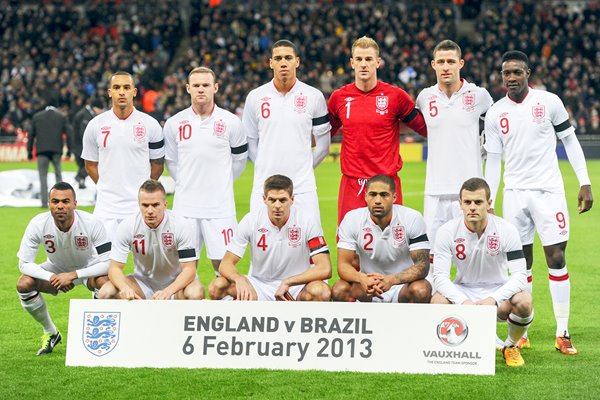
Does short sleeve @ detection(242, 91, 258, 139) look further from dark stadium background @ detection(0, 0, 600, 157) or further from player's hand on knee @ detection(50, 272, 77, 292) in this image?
dark stadium background @ detection(0, 0, 600, 157)

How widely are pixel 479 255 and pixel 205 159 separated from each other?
2.36m

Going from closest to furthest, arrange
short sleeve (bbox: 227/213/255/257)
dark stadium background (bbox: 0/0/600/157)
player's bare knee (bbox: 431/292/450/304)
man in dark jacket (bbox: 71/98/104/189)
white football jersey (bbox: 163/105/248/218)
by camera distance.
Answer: player's bare knee (bbox: 431/292/450/304), short sleeve (bbox: 227/213/255/257), white football jersey (bbox: 163/105/248/218), man in dark jacket (bbox: 71/98/104/189), dark stadium background (bbox: 0/0/600/157)

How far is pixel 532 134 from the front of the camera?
7289 millimetres

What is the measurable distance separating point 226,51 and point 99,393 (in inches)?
1128

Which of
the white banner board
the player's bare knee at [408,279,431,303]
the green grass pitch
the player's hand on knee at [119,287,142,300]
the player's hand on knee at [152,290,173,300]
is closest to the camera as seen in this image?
the green grass pitch

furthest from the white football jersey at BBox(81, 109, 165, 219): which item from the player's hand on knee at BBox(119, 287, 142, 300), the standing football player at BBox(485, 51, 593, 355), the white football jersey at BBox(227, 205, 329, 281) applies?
the standing football player at BBox(485, 51, 593, 355)

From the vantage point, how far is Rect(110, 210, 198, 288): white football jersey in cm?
712

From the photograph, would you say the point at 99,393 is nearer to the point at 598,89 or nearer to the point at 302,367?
the point at 302,367

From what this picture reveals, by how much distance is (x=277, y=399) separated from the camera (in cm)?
575

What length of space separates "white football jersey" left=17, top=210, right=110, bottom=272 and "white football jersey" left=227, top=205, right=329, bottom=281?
3.27 feet

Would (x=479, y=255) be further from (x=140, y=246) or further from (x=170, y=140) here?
(x=170, y=140)

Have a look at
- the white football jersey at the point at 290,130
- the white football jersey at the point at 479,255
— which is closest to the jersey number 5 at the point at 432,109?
the white football jersey at the point at 290,130

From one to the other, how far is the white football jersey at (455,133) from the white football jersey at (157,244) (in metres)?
2.00

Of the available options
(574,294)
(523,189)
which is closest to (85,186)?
A: (574,294)
